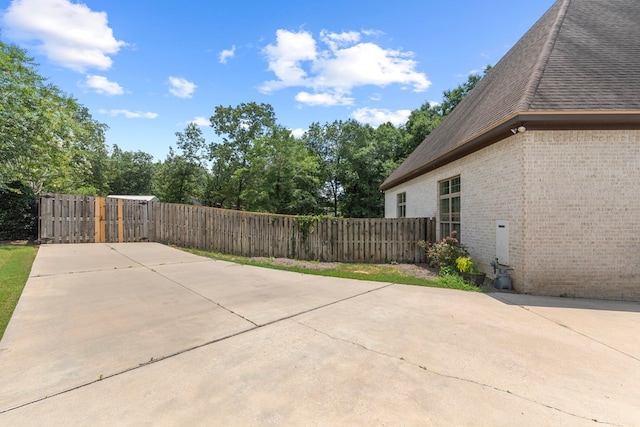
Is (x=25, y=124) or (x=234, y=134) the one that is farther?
(x=234, y=134)

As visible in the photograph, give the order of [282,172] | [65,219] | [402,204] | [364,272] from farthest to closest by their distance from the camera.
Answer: [282,172] < [402,204] < [65,219] < [364,272]

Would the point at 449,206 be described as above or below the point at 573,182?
below

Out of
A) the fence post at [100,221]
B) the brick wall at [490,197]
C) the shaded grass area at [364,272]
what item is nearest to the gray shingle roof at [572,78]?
the brick wall at [490,197]

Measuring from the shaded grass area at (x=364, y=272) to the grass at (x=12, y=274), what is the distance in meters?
4.28

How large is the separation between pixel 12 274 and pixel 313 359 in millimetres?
7211

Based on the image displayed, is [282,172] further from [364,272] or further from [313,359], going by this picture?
[313,359]

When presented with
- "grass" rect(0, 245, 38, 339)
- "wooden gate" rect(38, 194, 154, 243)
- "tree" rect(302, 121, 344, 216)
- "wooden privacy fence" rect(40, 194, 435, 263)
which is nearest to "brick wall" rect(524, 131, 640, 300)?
"wooden privacy fence" rect(40, 194, 435, 263)

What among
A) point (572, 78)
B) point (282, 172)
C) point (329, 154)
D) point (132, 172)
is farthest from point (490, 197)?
point (132, 172)

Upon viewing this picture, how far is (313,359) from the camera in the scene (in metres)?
2.93

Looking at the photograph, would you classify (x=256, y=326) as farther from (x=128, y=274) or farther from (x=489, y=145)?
A: (x=489, y=145)

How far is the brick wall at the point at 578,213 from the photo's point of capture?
5.57 metres

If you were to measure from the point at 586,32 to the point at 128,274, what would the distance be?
12.7m

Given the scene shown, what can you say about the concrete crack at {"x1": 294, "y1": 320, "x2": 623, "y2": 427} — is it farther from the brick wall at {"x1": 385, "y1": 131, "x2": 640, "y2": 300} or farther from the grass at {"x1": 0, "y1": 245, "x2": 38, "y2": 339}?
the brick wall at {"x1": 385, "y1": 131, "x2": 640, "y2": 300}

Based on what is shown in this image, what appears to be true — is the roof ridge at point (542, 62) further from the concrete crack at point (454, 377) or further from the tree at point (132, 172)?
the tree at point (132, 172)
